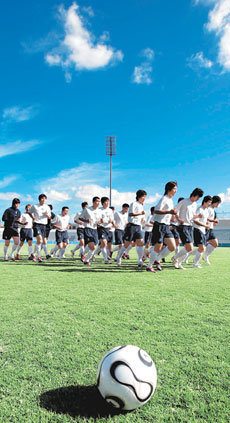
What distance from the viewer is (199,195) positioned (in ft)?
25.2

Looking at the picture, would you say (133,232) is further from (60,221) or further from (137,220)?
(60,221)

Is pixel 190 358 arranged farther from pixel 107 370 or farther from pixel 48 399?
pixel 48 399

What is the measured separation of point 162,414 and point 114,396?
297mm

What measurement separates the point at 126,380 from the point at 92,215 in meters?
7.12

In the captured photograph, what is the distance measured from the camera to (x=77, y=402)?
5.51 feet

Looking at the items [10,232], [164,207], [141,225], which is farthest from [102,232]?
[10,232]

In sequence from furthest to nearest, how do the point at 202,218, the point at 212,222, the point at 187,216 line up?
the point at 212,222, the point at 202,218, the point at 187,216

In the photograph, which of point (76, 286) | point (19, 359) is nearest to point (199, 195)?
point (76, 286)

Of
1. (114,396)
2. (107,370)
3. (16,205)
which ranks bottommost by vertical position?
(114,396)

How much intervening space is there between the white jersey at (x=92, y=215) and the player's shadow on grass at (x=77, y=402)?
6.72 meters

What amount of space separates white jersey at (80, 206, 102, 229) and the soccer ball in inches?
271

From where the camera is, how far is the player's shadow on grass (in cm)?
161

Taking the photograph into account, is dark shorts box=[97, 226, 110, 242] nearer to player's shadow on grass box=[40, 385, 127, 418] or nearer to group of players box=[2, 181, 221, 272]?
group of players box=[2, 181, 221, 272]

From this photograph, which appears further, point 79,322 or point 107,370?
point 79,322
